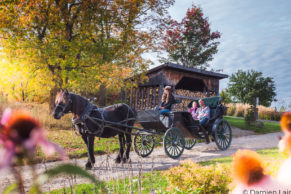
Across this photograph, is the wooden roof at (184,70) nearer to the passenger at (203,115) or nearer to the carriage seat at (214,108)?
the carriage seat at (214,108)

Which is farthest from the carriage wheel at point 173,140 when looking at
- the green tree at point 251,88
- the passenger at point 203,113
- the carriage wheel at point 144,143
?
the green tree at point 251,88

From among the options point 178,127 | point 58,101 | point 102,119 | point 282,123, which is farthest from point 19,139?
point 178,127

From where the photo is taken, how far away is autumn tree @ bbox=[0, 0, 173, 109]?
11039 millimetres

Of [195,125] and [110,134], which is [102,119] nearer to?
[110,134]

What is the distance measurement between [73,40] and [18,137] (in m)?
12.9

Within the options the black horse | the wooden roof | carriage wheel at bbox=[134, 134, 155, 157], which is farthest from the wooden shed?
the black horse

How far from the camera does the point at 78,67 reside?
12.5 meters

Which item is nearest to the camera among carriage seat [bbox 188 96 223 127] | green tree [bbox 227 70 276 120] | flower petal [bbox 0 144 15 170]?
flower petal [bbox 0 144 15 170]

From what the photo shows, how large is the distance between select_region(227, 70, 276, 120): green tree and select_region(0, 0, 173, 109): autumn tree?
2731cm

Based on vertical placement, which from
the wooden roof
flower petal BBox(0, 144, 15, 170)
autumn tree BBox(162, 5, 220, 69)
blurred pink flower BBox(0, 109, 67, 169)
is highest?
autumn tree BBox(162, 5, 220, 69)

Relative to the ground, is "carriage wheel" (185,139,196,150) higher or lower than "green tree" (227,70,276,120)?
lower

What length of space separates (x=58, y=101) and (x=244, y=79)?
40.6 m

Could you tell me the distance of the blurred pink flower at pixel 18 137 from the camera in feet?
1.27

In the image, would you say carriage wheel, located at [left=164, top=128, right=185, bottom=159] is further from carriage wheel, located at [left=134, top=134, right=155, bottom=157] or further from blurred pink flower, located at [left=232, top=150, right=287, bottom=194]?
blurred pink flower, located at [left=232, top=150, right=287, bottom=194]
